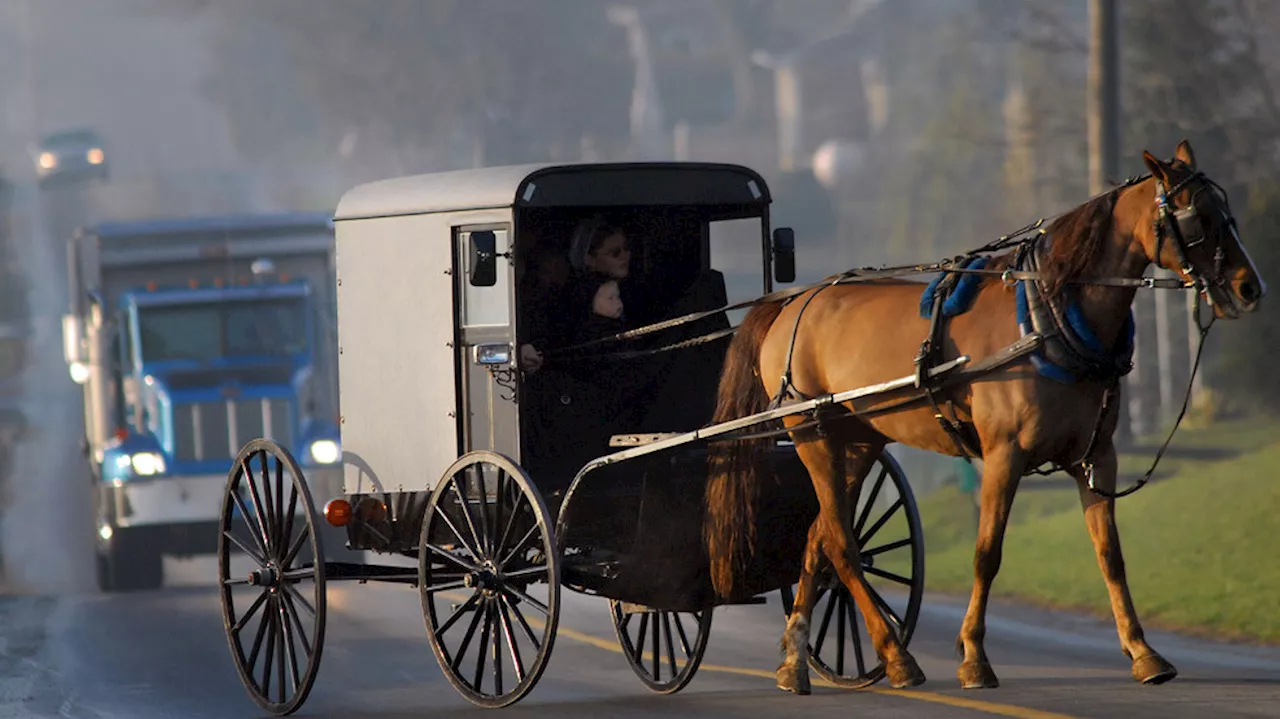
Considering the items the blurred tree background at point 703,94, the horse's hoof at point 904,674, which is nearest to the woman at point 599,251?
the horse's hoof at point 904,674

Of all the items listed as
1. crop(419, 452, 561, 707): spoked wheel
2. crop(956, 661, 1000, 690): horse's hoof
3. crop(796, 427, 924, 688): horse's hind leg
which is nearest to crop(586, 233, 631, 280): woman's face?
crop(419, 452, 561, 707): spoked wheel

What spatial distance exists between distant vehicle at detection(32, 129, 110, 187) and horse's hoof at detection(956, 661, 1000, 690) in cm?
8137

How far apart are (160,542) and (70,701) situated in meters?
8.58

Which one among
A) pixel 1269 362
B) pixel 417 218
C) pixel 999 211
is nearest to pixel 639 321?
pixel 417 218

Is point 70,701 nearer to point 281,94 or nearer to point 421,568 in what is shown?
point 421,568

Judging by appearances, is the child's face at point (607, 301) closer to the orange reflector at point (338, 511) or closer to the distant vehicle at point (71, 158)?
the orange reflector at point (338, 511)

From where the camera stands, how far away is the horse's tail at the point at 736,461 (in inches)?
443

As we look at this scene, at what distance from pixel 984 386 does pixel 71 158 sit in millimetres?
82039

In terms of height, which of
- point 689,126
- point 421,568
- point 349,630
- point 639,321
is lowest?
point 349,630

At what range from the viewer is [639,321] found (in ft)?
41.8

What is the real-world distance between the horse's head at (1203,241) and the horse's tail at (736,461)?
2676mm

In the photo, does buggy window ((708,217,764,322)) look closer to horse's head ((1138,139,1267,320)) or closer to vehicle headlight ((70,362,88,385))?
vehicle headlight ((70,362,88,385))

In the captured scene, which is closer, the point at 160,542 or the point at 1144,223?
the point at 1144,223

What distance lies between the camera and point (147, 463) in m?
21.1
